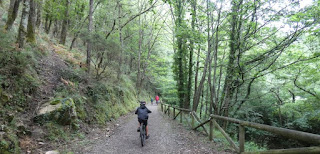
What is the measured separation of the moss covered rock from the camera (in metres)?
5.09

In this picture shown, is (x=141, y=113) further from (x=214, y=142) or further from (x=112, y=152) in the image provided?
(x=214, y=142)

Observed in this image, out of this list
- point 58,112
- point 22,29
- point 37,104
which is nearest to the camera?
point 37,104

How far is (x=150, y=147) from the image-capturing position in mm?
5730

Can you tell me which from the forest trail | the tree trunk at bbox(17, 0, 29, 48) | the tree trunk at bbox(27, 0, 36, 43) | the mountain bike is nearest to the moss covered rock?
the forest trail

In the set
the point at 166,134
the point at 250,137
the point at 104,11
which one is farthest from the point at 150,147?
the point at 104,11

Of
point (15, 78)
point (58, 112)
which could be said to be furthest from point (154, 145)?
point (15, 78)

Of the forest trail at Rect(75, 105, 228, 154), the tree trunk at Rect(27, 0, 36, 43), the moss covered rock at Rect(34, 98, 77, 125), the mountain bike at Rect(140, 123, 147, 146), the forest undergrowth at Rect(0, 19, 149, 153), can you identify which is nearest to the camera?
the forest undergrowth at Rect(0, 19, 149, 153)

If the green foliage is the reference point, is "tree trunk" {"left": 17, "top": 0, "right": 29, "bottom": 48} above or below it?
above

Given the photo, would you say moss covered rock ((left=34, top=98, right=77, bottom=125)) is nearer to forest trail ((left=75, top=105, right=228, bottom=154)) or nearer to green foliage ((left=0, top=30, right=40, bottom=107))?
green foliage ((left=0, top=30, right=40, bottom=107))

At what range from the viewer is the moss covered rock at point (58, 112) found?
5.09 m

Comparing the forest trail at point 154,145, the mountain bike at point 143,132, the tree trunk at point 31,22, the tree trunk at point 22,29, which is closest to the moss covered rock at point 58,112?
the forest trail at point 154,145

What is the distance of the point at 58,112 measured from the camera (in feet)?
18.1

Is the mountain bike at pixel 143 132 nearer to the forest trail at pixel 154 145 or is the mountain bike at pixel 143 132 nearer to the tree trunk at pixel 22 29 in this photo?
the forest trail at pixel 154 145

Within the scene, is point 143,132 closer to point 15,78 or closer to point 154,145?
point 154,145
